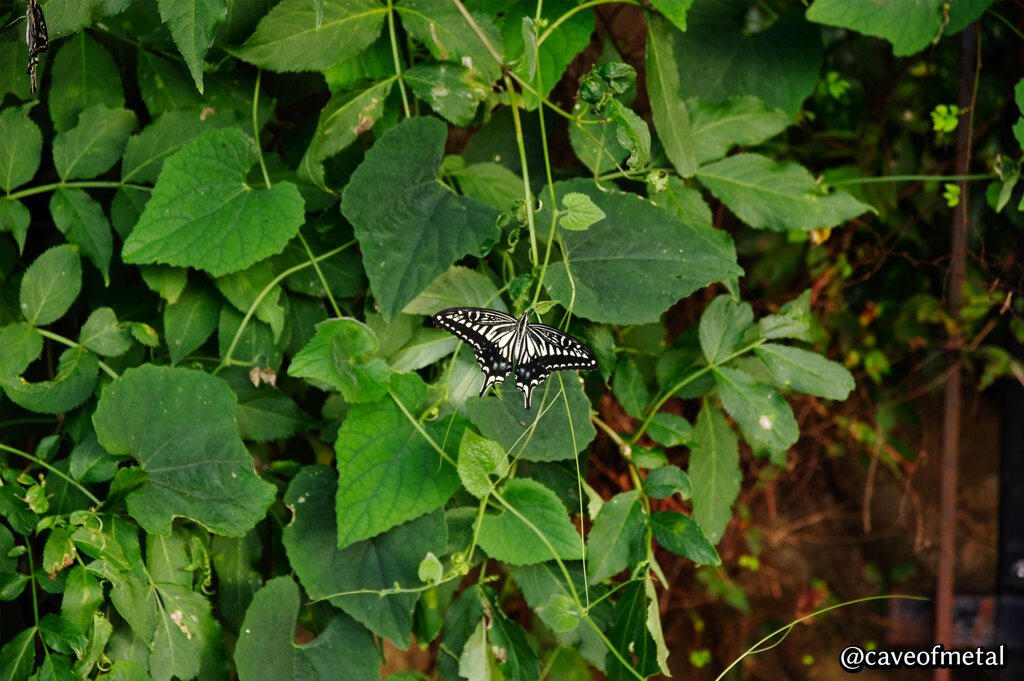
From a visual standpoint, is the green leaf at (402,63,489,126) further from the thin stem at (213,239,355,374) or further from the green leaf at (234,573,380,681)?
the green leaf at (234,573,380,681)

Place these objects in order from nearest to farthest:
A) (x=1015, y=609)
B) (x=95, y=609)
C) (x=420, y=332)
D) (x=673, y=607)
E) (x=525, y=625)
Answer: (x=95, y=609) < (x=420, y=332) < (x=525, y=625) < (x=673, y=607) < (x=1015, y=609)

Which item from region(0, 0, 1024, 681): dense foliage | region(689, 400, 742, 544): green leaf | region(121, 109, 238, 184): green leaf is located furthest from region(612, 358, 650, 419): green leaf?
region(121, 109, 238, 184): green leaf

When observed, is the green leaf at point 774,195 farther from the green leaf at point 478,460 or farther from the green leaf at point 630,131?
the green leaf at point 478,460

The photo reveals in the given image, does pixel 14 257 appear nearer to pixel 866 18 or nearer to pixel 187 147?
pixel 187 147

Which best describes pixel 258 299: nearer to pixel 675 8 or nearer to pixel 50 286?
pixel 50 286

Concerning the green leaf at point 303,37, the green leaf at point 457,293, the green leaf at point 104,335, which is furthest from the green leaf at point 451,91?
the green leaf at point 104,335

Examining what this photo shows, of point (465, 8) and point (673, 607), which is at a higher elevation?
point (465, 8)

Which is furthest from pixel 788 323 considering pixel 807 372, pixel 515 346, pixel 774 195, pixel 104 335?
pixel 104 335

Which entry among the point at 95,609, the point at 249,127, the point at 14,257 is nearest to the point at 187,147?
the point at 249,127
